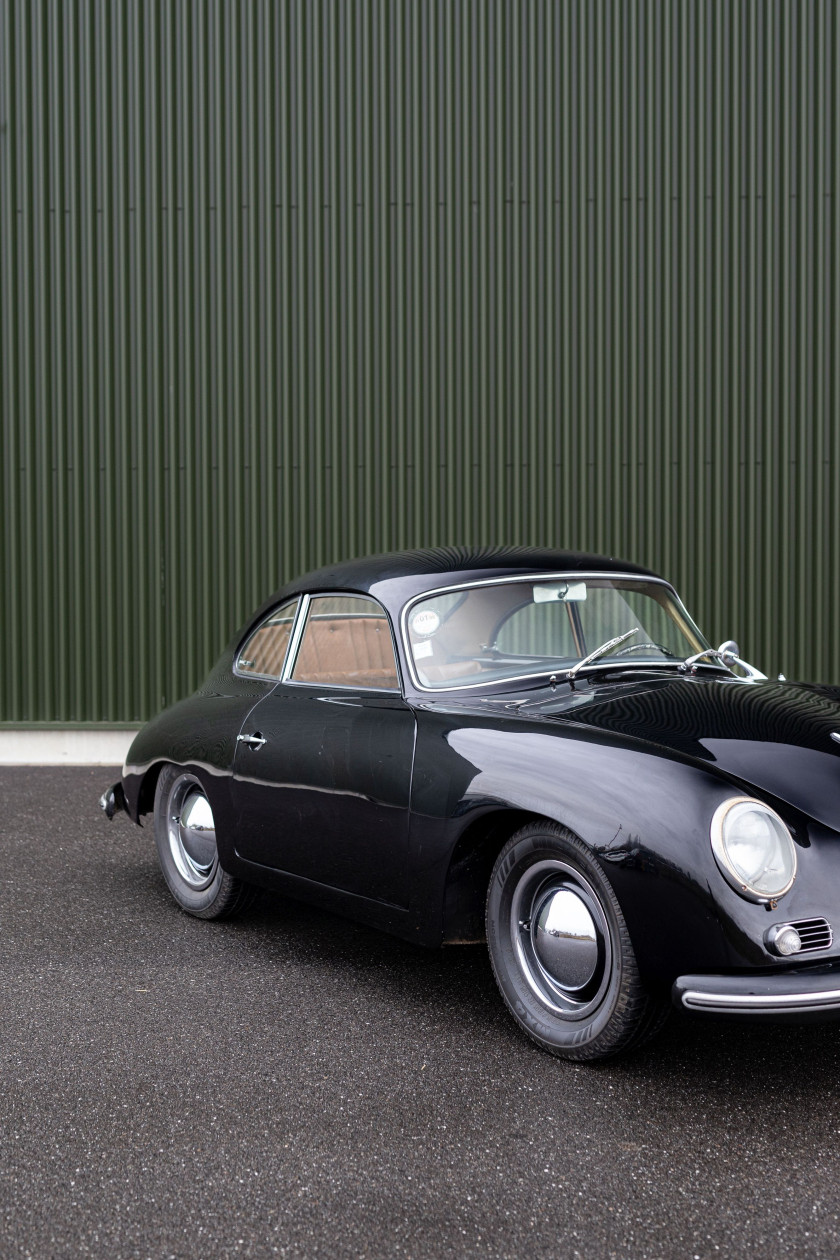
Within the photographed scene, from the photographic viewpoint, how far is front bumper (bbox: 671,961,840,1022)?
267 centimetres

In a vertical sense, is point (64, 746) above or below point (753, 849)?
below

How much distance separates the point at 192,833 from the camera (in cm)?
492

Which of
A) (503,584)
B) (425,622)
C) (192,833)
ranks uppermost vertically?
(503,584)

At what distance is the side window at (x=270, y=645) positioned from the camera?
15.3 feet

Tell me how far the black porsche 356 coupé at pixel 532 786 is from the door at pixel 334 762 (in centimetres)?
1

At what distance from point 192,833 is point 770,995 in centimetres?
286

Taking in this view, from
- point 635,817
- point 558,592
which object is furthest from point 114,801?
point 635,817

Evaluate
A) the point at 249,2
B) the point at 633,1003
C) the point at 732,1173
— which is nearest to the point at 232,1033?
the point at 633,1003

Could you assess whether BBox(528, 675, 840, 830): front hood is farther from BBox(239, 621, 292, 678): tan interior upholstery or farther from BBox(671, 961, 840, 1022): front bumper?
BBox(239, 621, 292, 678): tan interior upholstery

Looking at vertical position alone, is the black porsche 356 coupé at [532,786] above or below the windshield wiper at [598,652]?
below

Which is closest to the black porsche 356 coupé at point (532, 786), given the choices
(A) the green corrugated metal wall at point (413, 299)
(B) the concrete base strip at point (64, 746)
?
(B) the concrete base strip at point (64, 746)

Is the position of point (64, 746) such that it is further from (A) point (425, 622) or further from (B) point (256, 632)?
(A) point (425, 622)

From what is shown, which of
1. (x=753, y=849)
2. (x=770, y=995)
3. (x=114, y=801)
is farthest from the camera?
(x=114, y=801)

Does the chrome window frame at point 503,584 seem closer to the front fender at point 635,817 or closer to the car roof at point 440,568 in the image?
the car roof at point 440,568
